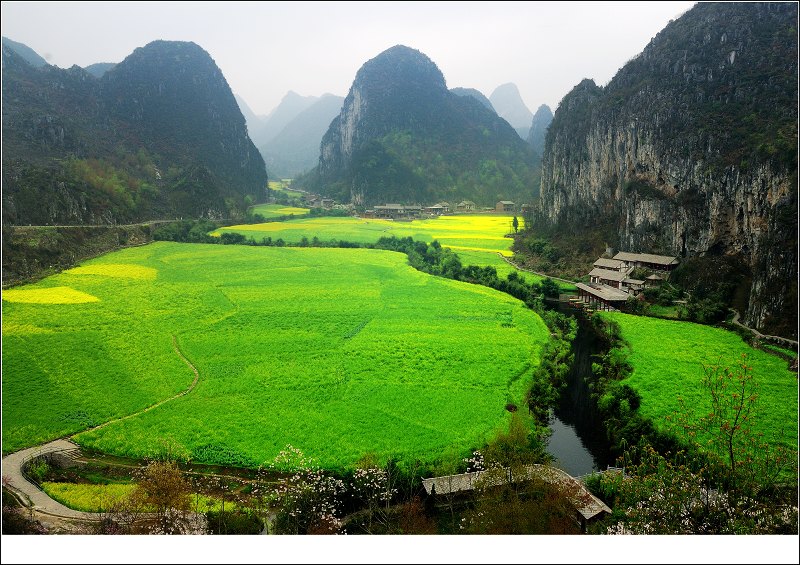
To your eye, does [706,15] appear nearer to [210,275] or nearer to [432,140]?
[210,275]

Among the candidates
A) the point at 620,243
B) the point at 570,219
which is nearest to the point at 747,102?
the point at 620,243

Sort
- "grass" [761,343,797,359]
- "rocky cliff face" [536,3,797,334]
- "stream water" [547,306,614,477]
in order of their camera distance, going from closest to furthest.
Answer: "stream water" [547,306,614,477]
"grass" [761,343,797,359]
"rocky cliff face" [536,3,797,334]

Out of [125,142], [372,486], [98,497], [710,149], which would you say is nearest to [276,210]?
[125,142]

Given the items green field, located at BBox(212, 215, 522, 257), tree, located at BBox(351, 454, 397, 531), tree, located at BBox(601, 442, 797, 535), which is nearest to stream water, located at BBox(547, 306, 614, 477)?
tree, located at BBox(601, 442, 797, 535)

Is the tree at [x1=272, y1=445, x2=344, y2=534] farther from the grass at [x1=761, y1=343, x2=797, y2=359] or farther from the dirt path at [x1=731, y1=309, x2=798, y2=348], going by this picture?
the dirt path at [x1=731, y1=309, x2=798, y2=348]

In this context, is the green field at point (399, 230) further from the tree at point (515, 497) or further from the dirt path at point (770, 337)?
the tree at point (515, 497)

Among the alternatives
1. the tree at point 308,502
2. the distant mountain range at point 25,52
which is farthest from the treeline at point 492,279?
the distant mountain range at point 25,52

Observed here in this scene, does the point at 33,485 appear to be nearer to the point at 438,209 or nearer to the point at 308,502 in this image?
the point at 308,502
